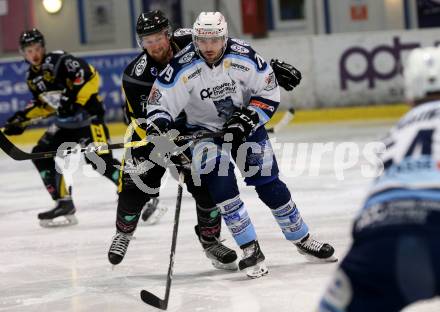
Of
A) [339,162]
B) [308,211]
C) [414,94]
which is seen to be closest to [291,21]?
[339,162]

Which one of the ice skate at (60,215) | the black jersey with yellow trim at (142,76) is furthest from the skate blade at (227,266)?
the ice skate at (60,215)

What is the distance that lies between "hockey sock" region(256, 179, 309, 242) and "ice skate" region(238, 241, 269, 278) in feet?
0.53

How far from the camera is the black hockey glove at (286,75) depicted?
13.3ft

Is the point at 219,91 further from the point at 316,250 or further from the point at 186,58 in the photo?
the point at 316,250

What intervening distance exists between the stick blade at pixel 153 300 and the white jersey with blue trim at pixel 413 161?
5.22ft

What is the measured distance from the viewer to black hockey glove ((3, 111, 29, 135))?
219 inches

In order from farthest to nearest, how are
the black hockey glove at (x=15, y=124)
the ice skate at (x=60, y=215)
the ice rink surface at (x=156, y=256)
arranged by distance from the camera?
the black hockey glove at (x=15, y=124), the ice skate at (x=60, y=215), the ice rink surface at (x=156, y=256)

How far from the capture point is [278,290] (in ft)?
11.8

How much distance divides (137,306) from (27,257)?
1211 mm

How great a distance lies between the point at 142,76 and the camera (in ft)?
13.2

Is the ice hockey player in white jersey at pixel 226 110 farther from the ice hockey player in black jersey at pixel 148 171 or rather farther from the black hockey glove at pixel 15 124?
the black hockey glove at pixel 15 124

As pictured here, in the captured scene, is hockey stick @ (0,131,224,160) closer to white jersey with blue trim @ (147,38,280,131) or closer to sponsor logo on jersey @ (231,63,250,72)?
white jersey with blue trim @ (147,38,280,131)

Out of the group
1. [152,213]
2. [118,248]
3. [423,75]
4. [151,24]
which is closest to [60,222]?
[152,213]

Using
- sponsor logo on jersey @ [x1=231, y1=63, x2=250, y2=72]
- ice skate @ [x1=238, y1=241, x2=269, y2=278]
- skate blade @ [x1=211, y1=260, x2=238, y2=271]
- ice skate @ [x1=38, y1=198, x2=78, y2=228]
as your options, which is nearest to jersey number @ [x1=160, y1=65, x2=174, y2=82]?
sponsor logo on jersey @ [x1=231, y1=63, x2=250, y2=72]
